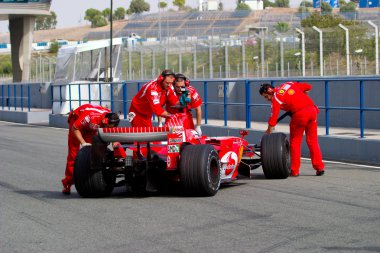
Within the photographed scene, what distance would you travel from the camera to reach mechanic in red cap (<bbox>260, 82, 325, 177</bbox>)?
13836 millimetres

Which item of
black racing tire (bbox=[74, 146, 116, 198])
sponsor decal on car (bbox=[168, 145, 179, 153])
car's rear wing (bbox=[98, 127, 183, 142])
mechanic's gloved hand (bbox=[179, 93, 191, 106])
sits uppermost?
mechanic's gloved hand (bbox=[179, 93, 191, 106])

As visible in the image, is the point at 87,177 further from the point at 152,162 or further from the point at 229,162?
the point at 229,162

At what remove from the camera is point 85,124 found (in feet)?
39.9

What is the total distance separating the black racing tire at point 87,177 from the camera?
38.4 ft

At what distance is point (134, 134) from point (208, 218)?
6.04 ft

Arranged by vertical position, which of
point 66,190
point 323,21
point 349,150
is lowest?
point 66,190

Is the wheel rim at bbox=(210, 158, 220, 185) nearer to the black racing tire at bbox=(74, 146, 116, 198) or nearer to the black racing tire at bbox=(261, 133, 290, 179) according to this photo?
the black racing tire at bbox=(74, 146, 116, 198)

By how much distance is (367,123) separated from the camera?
20.8 meters

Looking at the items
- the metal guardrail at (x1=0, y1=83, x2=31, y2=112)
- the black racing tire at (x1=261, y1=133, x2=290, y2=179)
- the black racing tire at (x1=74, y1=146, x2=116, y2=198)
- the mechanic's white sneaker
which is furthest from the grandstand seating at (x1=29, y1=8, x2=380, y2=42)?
the black racing tire at (x1=74, y1=146, x2=116, y2=198)

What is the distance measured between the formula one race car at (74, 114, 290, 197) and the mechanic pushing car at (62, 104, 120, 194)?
1.13 ft

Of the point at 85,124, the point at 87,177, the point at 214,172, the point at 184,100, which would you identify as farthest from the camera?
the point at 184,100

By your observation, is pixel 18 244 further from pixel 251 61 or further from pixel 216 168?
pixel 251 61

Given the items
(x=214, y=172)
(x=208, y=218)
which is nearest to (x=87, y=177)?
(x=214, y=172)

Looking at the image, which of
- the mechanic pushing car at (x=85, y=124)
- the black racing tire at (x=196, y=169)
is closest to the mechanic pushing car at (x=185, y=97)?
the mechanic pushing car at (x=85, y=124)
